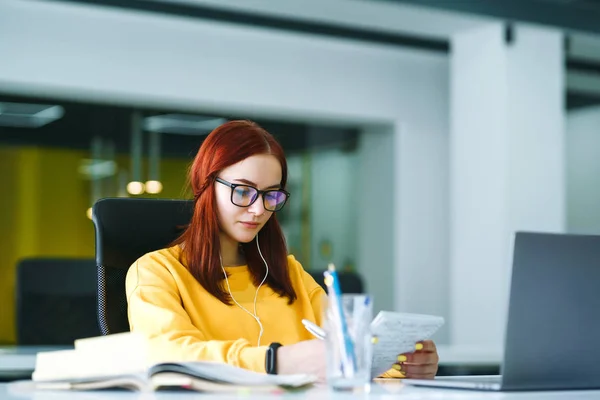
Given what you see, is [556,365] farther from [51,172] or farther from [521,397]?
[51,172]

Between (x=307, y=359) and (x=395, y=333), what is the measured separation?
169 mm

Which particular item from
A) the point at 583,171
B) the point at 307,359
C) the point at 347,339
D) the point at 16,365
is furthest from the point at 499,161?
the point at 347,339

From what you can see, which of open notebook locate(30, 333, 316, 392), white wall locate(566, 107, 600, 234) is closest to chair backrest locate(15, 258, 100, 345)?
open notebook locate(30, 333, 316, 392)

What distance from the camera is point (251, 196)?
2.14 metres

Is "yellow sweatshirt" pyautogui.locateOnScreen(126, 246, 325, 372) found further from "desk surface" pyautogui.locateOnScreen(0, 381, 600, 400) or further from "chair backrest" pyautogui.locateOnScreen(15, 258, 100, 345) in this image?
"chair backrest" pyautogui.locateOnScreen(15, 258, 100, 345)

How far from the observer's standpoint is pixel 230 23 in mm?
6316

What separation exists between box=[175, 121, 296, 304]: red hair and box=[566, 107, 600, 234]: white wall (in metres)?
4.91

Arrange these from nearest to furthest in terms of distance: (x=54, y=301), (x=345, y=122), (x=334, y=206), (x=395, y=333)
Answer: (x=395, y=333)
(x=54, y=301)
(x=345, y=122)
(x=334, y=206)

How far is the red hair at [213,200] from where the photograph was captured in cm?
216

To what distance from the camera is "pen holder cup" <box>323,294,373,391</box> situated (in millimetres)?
1479

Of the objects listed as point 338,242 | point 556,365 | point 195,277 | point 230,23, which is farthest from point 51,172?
point 556,365

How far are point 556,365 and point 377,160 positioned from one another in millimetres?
5596

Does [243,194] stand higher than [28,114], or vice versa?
[28,114]

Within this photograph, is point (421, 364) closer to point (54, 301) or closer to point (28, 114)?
point (54, 301)
